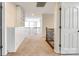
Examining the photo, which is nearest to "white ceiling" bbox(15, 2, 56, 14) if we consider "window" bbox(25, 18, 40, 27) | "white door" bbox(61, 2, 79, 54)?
"white door" bbox(61, 2, 79, 54)

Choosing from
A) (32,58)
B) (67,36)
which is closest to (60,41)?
(67,36)

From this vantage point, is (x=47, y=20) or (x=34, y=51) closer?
(x=34, y=51)

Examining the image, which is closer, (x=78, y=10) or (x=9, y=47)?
(x=78, y=10)

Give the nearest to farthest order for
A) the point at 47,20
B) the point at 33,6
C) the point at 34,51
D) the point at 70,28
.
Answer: the point at 70,28, the point at 34,51, the point at 33,6, the point at 47,20

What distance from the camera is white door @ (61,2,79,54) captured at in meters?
4.65

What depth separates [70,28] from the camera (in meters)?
4.72

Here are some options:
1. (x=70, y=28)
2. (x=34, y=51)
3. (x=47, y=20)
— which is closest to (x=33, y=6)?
(x=34, y=51)

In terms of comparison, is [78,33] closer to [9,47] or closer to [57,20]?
[57,20]

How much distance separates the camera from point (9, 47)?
5070 millimetres

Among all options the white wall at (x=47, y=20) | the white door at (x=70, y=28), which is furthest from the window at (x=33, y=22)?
the white door at (x=70, y=28)

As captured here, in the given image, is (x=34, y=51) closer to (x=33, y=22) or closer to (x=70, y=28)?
(x=70, y=28)

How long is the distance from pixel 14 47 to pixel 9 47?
0.63 feet

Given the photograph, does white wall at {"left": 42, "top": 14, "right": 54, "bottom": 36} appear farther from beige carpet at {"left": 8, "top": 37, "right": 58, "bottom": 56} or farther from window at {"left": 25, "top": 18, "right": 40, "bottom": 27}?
beige carpet at {"left": 8, "top": 37, "right": 58, "bottom": 56}

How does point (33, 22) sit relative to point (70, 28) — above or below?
above
